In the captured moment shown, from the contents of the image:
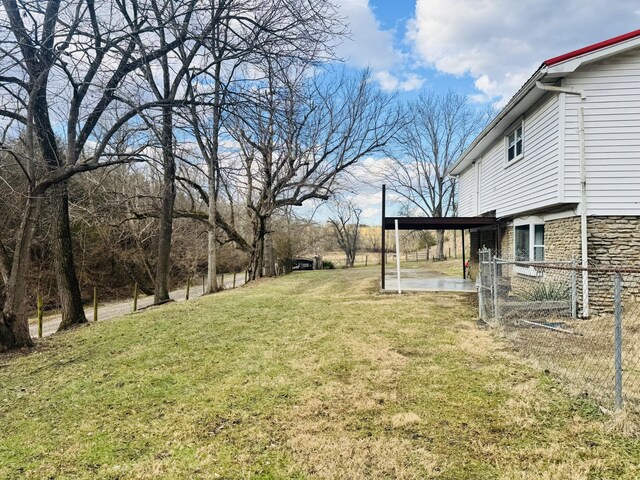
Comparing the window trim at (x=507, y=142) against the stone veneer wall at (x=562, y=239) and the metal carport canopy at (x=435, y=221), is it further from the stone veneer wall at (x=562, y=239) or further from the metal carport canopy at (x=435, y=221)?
the metal carport canopy at (x=435, y=221)

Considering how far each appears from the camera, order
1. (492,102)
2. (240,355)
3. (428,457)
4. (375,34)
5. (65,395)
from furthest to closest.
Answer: (492,102)
(375,34)
(240,355)
(65,395)
(428,457)

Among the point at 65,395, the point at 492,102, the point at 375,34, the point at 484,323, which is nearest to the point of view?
the point at 65,395

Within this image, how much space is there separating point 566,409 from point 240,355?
156 inches

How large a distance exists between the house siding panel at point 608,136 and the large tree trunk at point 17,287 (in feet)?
31.3

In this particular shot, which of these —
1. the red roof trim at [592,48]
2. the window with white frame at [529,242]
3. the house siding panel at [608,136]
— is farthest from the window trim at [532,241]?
the red roof trim at [592,48]

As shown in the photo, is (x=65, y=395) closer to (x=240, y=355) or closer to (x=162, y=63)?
(x=240, y=355)

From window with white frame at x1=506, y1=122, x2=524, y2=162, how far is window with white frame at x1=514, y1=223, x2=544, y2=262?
6.23 feet

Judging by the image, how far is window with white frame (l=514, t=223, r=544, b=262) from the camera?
9.69 m

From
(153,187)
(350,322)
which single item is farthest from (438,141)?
(350,322)

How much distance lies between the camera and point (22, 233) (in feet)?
19.9

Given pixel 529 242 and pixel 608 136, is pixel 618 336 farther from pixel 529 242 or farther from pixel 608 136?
pixel 529 242

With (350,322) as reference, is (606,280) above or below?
above

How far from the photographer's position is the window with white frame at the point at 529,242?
969 centimetres

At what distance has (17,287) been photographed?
19.8 ft
